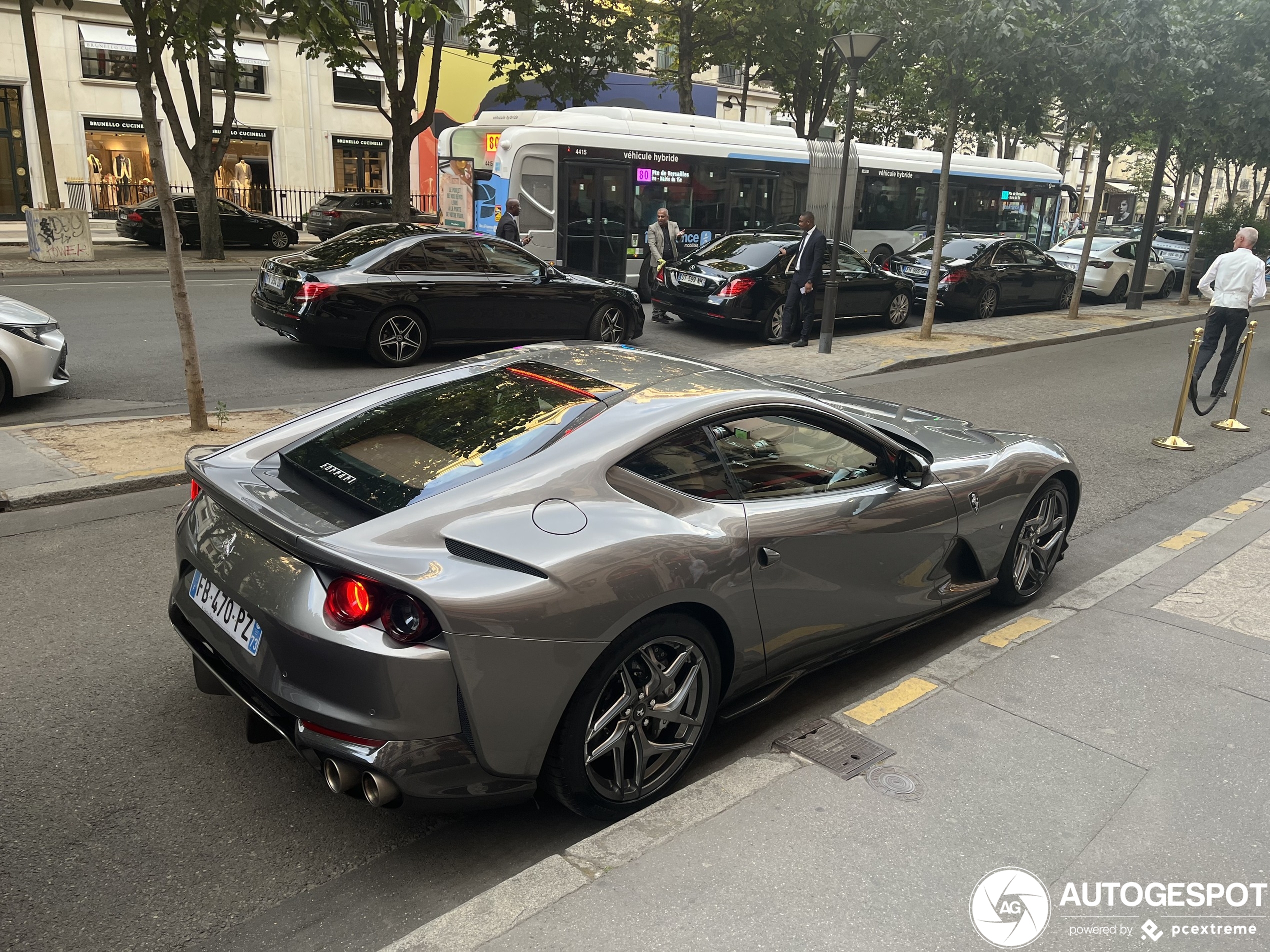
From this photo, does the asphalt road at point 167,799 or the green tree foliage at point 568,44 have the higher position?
the green tree foliage at point 568,44

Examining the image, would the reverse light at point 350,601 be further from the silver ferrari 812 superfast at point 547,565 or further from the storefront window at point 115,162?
the storefront window at point 115,162

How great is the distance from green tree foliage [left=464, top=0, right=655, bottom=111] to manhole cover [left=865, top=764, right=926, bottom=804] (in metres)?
24.0

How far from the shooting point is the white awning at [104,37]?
28.5 metres

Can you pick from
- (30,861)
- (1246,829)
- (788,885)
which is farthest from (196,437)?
(1246,829)

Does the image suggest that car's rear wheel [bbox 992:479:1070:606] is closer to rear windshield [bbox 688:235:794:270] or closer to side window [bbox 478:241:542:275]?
side window [bbox 478:241:542:275]

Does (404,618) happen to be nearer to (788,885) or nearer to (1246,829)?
(788,885)

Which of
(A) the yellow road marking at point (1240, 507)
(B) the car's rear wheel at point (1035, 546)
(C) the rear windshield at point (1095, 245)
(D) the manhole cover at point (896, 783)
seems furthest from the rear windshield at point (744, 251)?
(D) the manhole cover at point (896, 783)

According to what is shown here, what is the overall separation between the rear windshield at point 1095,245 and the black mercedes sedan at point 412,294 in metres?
14.7

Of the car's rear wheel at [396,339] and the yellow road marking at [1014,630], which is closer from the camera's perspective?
the yellow road marking at [1014,630]

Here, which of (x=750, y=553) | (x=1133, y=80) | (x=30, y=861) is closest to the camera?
(x=30, y=861)

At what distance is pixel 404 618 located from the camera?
276cm

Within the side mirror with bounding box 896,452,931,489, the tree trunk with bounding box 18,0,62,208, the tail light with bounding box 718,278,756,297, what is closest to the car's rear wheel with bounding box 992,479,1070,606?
the side mirror with bounding box 896,452,931,489

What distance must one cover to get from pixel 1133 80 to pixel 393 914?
17496 millimetres

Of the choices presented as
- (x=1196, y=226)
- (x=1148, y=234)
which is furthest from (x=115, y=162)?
(x=1196, y=226)
